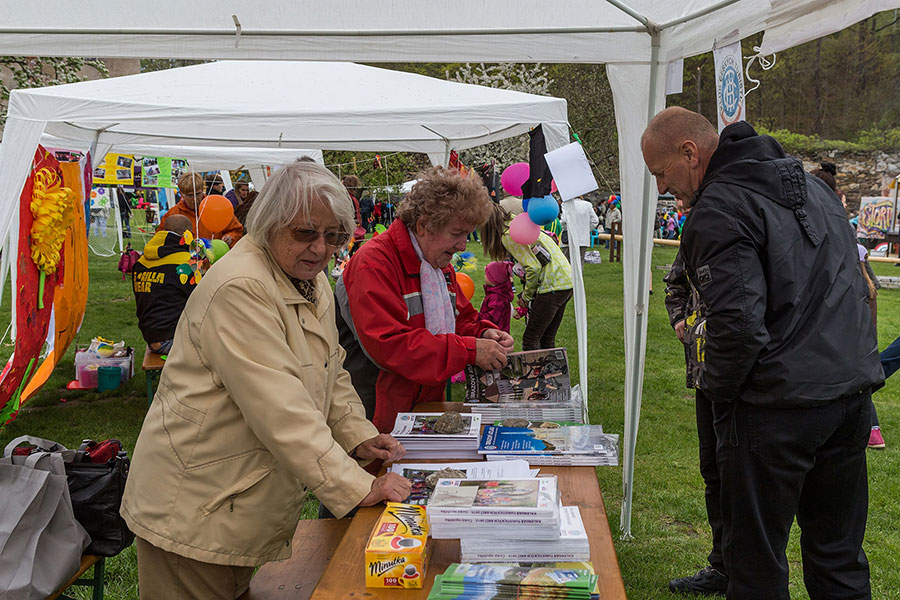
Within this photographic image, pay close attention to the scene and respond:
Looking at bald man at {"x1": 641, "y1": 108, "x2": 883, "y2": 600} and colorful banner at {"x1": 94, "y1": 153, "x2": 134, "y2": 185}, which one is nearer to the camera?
bald man at {"x1": 641, "y1": 108, "x2": 883, "y2": 600}

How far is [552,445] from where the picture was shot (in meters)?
2.38

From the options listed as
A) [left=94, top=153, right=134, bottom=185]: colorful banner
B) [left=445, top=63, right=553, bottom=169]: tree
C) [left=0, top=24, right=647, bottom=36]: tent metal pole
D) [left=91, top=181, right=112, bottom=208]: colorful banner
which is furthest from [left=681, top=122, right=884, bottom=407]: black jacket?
[left=91, top=181, right=112, bottom=208]: colorful banner

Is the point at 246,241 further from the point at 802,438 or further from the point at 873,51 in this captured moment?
the point at 873,51

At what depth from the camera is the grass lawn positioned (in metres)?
3.56

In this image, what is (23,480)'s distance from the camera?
2.21 meters

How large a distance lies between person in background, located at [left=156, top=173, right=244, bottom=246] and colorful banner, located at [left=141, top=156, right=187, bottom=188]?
2227 millimetres

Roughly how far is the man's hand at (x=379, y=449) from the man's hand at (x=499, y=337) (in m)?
0.89

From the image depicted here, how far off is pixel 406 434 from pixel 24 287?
1951 mm

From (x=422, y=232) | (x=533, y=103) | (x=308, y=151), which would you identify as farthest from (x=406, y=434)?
(x=308, y=151)

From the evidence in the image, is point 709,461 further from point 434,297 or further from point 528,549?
point 528,549

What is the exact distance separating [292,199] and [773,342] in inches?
55.3

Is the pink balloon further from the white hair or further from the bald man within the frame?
the white hair

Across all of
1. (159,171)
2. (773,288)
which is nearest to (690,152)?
(773,288)

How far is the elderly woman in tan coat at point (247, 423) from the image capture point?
5.62ft
